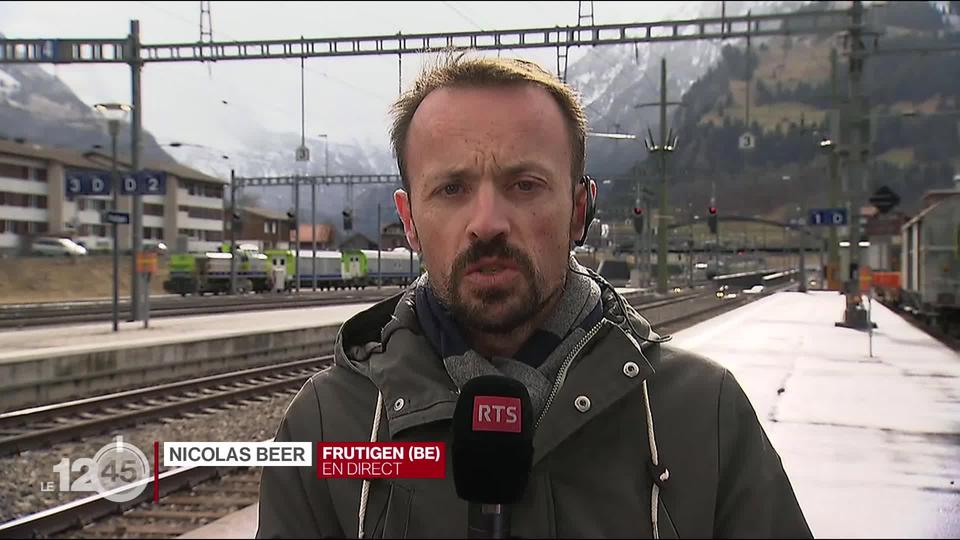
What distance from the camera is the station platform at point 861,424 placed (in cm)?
387

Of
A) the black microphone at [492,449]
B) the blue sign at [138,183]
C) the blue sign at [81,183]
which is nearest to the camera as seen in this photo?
the black microphone at [492,449]

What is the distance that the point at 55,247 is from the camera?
6.58 metres

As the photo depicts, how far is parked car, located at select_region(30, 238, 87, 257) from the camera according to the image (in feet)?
19.0

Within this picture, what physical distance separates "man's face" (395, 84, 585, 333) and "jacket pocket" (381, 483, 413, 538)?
1.26ft

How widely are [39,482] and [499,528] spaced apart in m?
7.13

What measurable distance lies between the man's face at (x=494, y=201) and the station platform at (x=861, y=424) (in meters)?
2.10

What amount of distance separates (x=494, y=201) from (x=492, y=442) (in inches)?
20.2

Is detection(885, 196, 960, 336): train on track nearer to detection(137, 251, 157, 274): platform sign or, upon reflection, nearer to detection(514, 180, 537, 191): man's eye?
detection(514, 180, 537, 191): man's eye

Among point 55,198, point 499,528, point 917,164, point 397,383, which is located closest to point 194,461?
point 397,383

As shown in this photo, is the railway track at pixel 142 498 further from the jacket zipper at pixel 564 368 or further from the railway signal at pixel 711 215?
the jacket zipper at pixel 564 368

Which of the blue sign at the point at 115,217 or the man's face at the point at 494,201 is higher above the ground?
the blue sign at the point at 115,217

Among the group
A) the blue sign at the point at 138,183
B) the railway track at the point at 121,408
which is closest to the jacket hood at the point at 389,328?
the railway track at the point at 121,408

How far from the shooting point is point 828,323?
9594 mm

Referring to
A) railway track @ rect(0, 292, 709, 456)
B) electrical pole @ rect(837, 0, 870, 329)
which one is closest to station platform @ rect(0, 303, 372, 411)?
railway track @ rect(0, 292, 709, 456)
